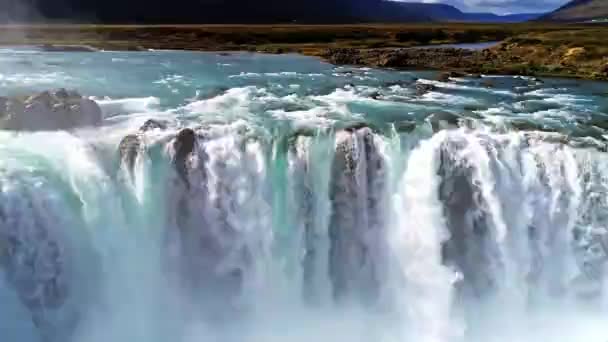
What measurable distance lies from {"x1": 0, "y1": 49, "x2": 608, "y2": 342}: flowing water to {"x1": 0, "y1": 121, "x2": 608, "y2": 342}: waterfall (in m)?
0.03

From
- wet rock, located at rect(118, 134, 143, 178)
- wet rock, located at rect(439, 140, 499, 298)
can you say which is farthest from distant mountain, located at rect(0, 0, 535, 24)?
wet rock, located at rect(439, 140, 499, 298)

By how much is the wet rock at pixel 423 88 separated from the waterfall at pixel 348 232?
272 inches

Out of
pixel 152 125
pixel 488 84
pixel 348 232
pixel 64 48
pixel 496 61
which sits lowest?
pixel 348 232

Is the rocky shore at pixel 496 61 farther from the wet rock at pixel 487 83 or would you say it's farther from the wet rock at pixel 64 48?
the wet rock at pixel 64 48

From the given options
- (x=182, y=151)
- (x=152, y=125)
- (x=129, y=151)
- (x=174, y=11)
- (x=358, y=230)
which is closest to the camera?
(x=129, y=151)

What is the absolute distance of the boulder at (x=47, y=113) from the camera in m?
15.0

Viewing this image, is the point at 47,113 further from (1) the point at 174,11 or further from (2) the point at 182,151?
(1) the point at 174,11

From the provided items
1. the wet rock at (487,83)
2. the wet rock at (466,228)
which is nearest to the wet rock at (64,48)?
the wet rock at (487,83)

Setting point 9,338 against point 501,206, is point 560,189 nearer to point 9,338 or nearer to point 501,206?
point 501,206

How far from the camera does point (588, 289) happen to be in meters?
14.8

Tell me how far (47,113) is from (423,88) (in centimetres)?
1347

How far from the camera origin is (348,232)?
14.9m

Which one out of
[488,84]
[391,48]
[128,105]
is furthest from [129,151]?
[391,48]

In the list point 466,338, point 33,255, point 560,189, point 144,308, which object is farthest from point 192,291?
point 560,189
